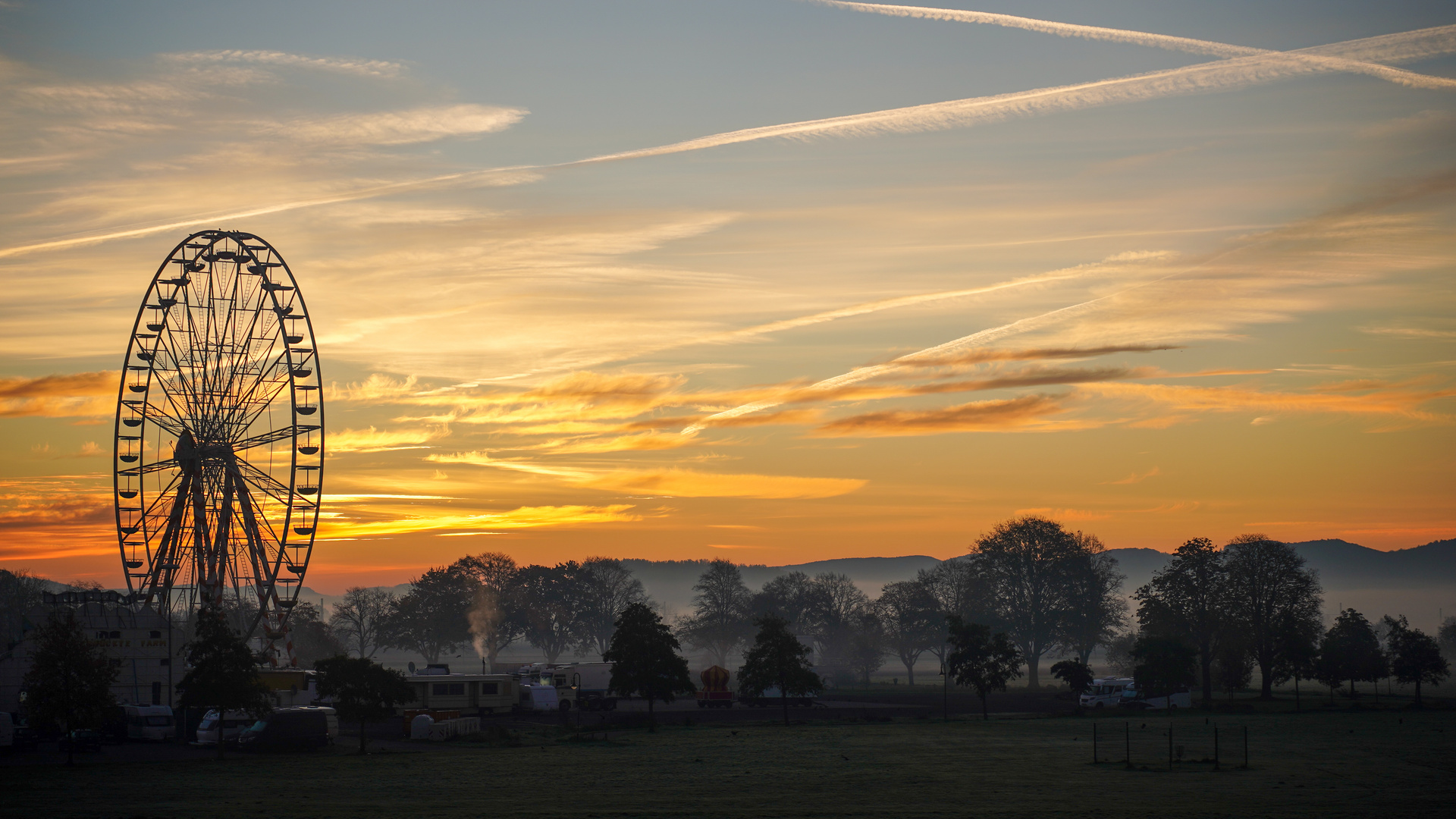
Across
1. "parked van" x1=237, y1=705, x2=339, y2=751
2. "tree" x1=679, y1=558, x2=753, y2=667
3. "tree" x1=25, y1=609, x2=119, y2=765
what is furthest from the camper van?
"tree" x1=679, y1=558, x2=753, y2=667

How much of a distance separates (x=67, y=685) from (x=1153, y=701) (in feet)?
199

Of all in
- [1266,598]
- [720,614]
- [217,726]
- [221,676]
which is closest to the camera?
[221,676]

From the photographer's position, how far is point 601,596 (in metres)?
167

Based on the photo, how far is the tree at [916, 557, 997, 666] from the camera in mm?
122000

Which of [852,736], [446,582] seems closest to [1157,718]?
[852,736]

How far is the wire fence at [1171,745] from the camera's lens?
39031 millimetres

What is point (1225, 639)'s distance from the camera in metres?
85.1

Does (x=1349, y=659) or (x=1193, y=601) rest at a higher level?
(x=1193, y=601)

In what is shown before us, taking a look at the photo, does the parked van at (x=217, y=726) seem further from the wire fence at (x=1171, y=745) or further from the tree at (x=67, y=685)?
the wire fence at (x=1171, y=745)

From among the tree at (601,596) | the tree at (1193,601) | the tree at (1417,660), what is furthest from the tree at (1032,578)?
the tree at (601,596)

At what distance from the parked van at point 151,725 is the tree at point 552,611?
10718cm

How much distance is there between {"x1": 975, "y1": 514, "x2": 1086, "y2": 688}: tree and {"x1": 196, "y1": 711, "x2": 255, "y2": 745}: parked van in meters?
80.4

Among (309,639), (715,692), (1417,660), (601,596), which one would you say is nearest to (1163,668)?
(1417,660)

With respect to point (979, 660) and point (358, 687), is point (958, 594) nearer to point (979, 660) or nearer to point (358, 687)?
point (979, 660)
